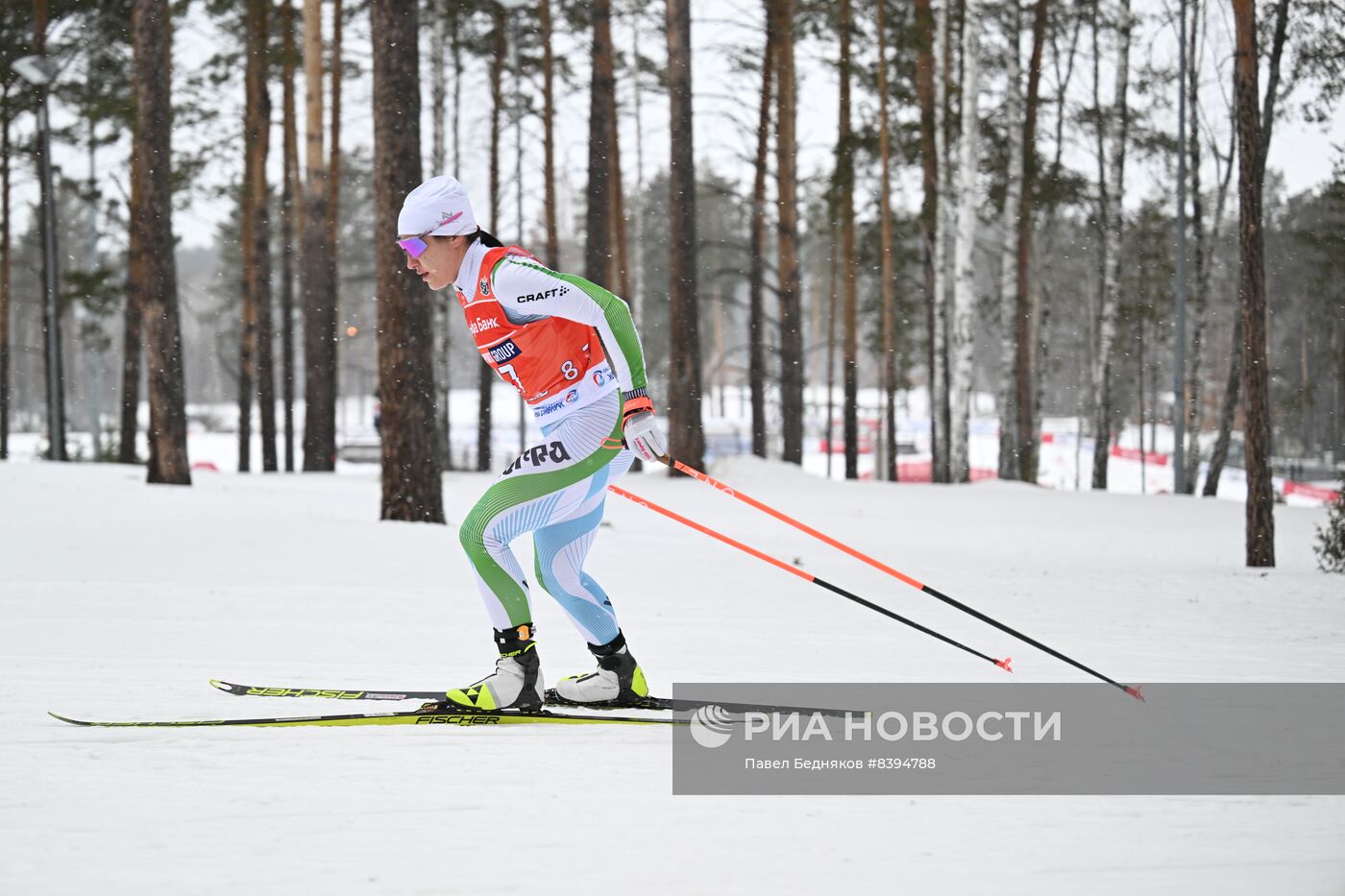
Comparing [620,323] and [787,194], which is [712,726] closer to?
[620,323]

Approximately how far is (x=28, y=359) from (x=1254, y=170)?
87690mm

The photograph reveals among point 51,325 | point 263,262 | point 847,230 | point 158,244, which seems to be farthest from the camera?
point 847,230

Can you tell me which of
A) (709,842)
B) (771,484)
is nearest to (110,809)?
(709,842)

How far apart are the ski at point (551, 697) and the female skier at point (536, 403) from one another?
0.92 ft

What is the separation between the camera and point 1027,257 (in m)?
23.2

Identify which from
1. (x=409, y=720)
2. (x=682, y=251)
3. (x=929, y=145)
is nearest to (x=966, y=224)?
(x=929, y=145)

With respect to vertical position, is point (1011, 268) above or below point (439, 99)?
below

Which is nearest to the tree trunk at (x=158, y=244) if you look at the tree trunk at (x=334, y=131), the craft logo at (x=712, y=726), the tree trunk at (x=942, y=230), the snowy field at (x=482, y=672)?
the snowy field at (x=482, y=672)

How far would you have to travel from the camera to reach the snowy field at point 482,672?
9.23ft

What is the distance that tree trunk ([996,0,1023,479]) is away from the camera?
22500mm

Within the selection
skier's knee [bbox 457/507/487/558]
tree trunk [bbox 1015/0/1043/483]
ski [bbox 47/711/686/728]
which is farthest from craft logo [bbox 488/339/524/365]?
tree trunk [bbox 1015/0/1043/483]

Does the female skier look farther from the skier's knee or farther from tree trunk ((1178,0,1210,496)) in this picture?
tree trunk ((1178,0,1210,496))

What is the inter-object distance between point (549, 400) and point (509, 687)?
3.68 ft

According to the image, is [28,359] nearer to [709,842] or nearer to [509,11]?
[509,11]
